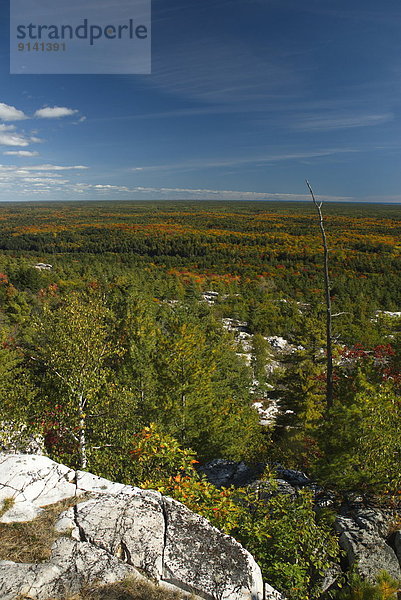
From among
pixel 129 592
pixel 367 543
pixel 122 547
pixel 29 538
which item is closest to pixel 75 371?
pixel 29 538

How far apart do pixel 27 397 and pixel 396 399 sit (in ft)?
37.0

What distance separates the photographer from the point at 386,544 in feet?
26.7

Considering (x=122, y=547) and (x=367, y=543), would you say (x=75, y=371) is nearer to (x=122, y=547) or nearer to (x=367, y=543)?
(x=122, y=547)

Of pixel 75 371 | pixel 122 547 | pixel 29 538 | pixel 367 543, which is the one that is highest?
pixel 75 371

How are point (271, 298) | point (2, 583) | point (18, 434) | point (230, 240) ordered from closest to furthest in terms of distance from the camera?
1. point (2, 583)
2. point (18, 434)
3. point (271, 298)
4. point (230, 240)

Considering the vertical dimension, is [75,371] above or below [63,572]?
above

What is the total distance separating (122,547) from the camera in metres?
5.76

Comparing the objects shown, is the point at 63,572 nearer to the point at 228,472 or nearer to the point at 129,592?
the point at 129,592

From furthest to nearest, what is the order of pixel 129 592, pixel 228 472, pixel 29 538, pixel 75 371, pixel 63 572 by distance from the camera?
pixel 228 472 < pixel 75 371 < pixel 29 538 < pixel 63 572 < pixel 129 592

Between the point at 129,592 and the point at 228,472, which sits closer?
the point at 129,592

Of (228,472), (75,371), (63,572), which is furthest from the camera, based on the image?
(228,472)

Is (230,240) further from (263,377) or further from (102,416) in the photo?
(102,416)

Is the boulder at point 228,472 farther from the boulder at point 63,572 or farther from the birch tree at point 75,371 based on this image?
the boulder at point 63,572

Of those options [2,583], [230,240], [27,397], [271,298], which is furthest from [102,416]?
[230,240]
